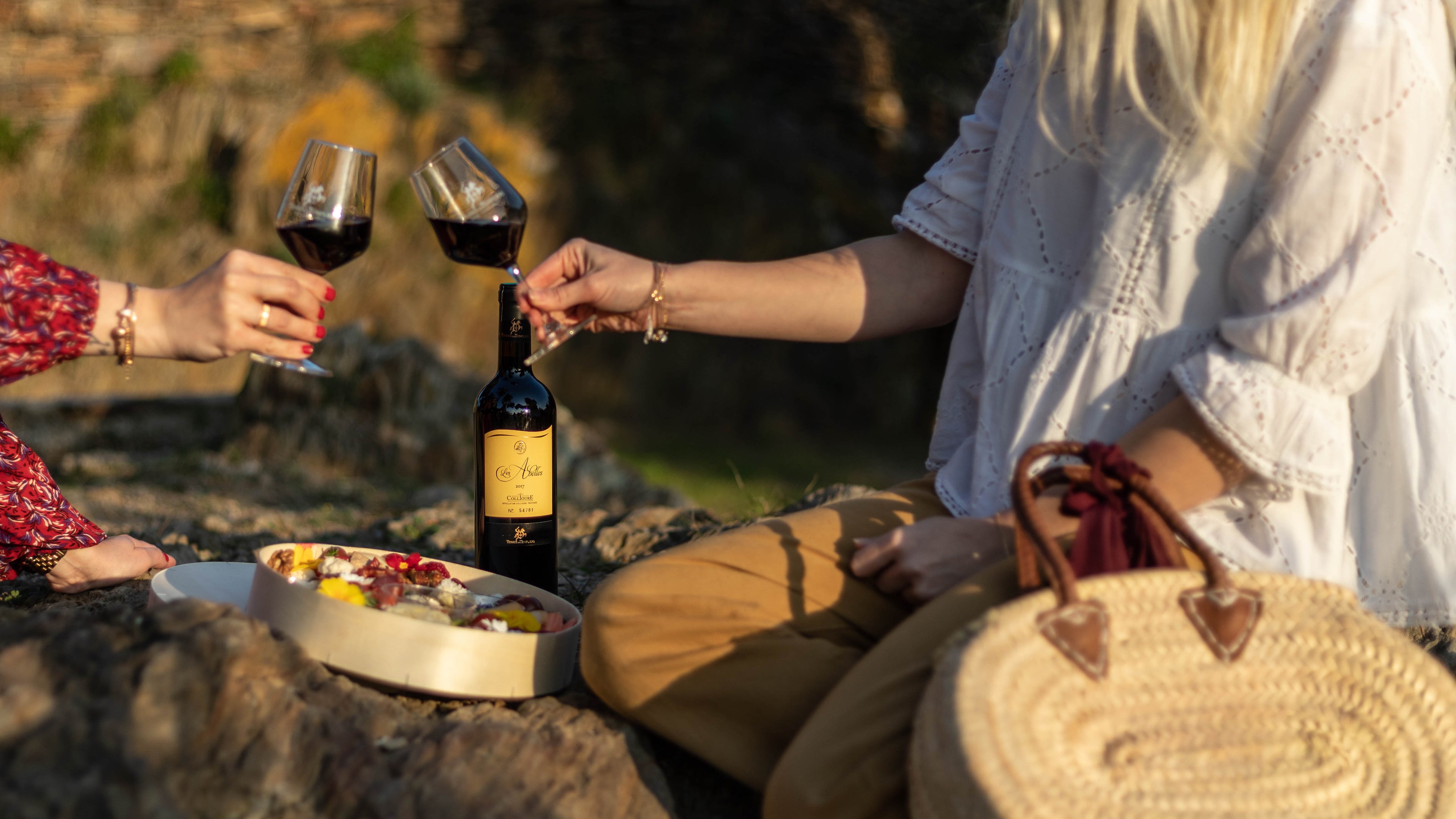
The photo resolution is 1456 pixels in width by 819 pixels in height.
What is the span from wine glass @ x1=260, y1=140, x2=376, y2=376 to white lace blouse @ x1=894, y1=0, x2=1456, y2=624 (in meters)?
1.24

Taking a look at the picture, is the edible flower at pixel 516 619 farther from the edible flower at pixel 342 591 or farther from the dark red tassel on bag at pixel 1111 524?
the dark red tassel on bag at pixel 1111 524

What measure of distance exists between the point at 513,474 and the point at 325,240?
632 mm

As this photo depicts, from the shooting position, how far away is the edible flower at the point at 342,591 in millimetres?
2020

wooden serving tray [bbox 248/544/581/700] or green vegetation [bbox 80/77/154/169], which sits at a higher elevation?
green vegetation [bbox 80/77/154/169]

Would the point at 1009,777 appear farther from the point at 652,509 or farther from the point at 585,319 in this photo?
the point at 652,509

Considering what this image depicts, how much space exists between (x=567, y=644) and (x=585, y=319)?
664 millimetres

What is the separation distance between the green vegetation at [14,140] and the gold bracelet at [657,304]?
831cm

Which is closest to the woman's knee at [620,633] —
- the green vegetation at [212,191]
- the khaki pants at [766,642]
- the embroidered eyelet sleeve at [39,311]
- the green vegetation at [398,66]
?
the khaki pants at [766,642]

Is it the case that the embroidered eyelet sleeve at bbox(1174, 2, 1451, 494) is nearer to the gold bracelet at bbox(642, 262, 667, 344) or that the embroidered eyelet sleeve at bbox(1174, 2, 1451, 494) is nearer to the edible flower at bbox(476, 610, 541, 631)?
the gold bracelet at bbox(642, 262, 667, 344)

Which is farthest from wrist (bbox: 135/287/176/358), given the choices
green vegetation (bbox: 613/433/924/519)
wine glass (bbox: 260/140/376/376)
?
green vegetation (bbox: 613/433/924/519)

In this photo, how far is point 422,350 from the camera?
609cm

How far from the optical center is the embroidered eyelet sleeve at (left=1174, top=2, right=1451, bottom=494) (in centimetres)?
168

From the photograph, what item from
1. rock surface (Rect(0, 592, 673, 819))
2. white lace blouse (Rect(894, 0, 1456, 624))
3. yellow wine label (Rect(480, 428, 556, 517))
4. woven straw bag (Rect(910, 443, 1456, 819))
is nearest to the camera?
woven straw bag (Rect(910, 443, 1456, 819))

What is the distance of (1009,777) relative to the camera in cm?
136
